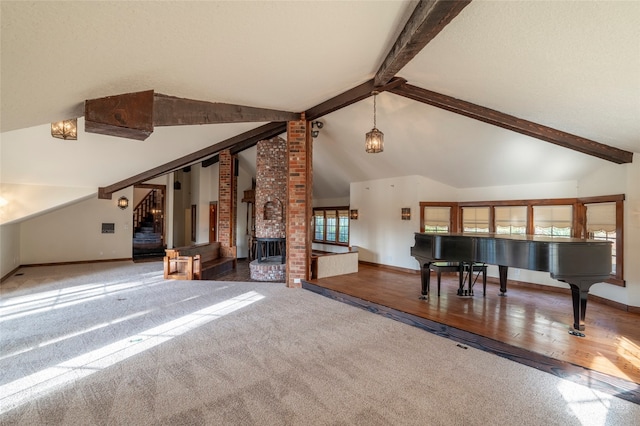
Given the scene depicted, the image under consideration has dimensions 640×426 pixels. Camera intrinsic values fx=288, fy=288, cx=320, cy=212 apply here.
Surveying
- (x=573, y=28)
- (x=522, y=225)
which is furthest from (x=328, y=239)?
(x=573, y=28)

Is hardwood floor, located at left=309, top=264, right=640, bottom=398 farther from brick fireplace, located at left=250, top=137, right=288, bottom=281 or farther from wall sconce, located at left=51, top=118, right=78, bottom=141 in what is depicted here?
wall sconce, located at left=51, top=118, right=78, bottom=141

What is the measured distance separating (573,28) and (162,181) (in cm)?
1109

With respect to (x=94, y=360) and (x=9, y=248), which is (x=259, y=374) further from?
(x=9, y=248)

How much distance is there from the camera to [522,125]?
4.03 meters

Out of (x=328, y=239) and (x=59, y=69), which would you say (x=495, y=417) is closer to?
(x=59, y=69)

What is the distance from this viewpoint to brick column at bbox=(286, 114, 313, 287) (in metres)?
5.75

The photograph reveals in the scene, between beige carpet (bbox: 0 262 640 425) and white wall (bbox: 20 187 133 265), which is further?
white wall (bbox: 20 187 133 265)

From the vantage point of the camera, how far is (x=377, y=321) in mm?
4023

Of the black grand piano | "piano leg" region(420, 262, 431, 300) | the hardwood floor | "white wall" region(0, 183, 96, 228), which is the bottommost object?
the hardwood floor

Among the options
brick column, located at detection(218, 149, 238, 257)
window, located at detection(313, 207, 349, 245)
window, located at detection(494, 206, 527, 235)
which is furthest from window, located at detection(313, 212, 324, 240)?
window, located at detection(494, 206, 527, 235)

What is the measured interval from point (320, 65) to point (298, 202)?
2.88 meters

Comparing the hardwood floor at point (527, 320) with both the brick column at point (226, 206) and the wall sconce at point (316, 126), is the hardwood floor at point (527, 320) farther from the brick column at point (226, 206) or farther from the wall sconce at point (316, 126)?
the brick column at point (226, 206)

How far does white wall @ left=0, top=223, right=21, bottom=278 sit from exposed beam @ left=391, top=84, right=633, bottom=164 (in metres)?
8.65

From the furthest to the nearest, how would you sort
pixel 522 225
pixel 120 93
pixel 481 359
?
pixel 522 225 < pixel 481 359 < pixel 120 93
